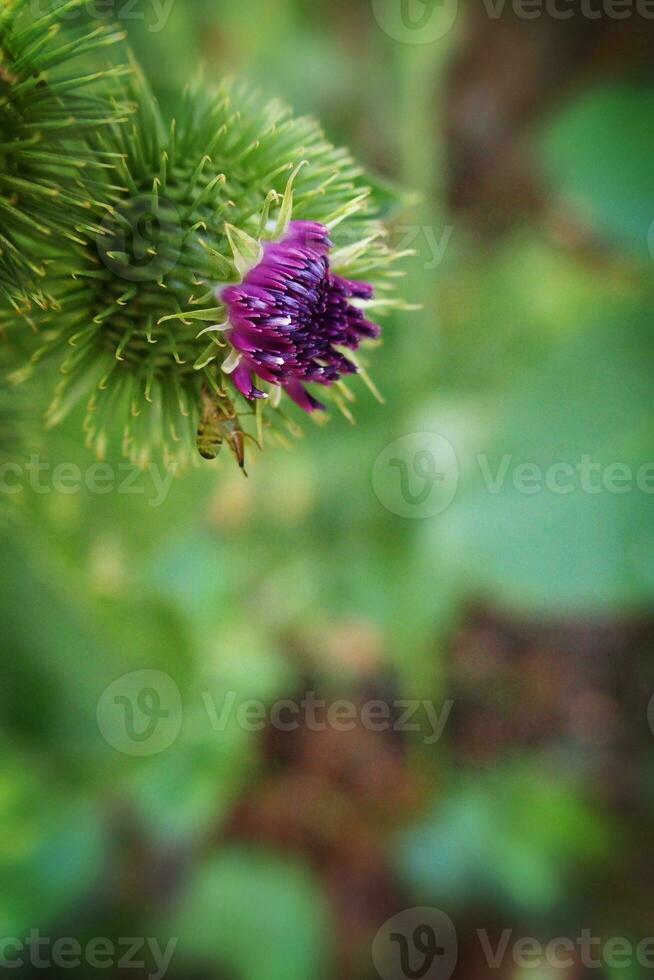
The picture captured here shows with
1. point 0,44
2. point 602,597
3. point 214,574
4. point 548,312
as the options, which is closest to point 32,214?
point 0,44

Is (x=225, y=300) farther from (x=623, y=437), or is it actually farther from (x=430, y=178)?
(x=430, y=178)
